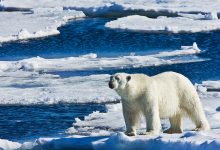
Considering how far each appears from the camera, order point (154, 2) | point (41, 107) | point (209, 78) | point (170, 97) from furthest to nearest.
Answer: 1. point (154, 2)
2. point (209, 78)
3. point (41, 107)
4. point (170, 97)

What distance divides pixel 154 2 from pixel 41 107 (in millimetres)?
17352

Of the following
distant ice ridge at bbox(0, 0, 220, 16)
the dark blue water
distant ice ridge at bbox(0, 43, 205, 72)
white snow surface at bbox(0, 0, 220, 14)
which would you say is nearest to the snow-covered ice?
distant ice ridge at bbox(0, 43, 205, 72)

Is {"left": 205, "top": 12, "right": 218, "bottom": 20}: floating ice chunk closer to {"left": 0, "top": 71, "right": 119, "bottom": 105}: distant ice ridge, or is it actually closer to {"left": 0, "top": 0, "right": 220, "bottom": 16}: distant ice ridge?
{"left": 0, "top": 0, "right": 220, "bottom": 16}: distant ice ridge

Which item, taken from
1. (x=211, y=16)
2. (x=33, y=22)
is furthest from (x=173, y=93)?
(x=33, y=22)

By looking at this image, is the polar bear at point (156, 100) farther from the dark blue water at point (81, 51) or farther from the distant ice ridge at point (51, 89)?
the distant ice ridge at point (51, 89)

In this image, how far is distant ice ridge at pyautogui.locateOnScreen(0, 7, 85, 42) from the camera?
21.4 meters

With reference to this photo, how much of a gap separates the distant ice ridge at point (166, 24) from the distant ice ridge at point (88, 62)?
436 cm

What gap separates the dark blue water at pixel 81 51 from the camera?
10.7 m

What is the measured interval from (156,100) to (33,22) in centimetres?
1724

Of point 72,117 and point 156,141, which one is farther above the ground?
point 156,141

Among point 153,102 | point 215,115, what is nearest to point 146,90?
point 153,102

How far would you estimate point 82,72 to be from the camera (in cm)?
1534

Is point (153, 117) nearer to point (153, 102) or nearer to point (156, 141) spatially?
point (153, 102)

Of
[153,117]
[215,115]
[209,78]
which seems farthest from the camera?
[209,78]
